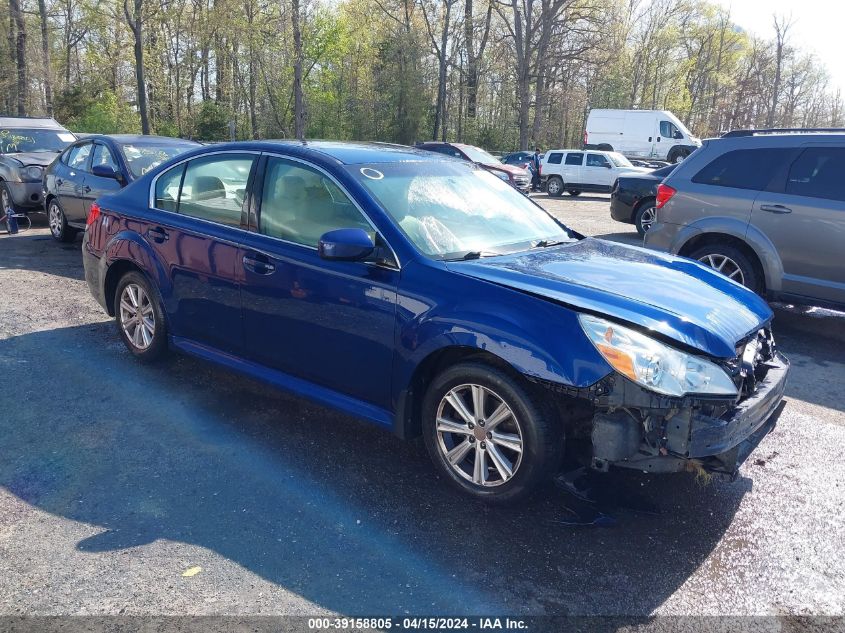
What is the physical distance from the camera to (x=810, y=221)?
6.38m

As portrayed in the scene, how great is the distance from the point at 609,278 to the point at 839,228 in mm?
3852

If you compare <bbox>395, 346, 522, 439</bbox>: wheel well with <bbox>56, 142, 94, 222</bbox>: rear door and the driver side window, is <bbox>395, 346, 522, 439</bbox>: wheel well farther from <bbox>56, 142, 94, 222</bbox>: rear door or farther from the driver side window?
<bbox>56, 142, 94, 222</bbox>: rear door

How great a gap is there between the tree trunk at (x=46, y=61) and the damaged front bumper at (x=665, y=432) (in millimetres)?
36753

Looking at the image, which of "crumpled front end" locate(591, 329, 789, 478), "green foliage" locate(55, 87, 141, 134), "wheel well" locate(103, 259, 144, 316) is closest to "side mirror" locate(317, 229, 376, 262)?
"crumpled front end" locate(591, 329, 789, 478)

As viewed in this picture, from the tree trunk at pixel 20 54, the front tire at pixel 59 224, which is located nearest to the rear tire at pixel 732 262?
the front tire at pixel 59 224

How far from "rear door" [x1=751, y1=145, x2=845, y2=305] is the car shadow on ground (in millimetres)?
3410

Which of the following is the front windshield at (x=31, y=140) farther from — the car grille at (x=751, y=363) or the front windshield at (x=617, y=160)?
the front windshield at (x=617, y=160)

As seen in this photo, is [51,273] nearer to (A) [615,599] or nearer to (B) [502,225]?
(B) [502,225]

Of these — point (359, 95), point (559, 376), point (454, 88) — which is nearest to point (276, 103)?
point (359, 95)

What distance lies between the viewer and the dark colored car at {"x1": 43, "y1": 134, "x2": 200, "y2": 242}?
29.1 feet

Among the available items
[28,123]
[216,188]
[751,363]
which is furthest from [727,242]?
[28,123]

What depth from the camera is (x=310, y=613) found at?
2670 millimetres

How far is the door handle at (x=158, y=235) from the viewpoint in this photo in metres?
4.84

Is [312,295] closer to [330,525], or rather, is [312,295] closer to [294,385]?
[294,385]
